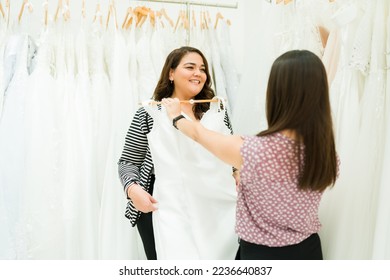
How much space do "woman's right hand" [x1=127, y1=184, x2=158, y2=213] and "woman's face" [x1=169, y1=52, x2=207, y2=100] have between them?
1.31 ft

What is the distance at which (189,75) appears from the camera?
4.39ft

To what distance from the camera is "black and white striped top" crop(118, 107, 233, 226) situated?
131 centimetres

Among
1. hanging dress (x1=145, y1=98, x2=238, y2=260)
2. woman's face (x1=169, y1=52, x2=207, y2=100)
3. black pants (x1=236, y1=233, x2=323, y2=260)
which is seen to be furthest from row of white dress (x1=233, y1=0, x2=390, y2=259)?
woman's face (x1=169, y1=52, x2=207, y2=100)

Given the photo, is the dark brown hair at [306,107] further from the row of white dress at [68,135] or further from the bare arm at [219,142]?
the row of white dress at [68,135]

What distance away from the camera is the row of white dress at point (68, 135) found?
139cm

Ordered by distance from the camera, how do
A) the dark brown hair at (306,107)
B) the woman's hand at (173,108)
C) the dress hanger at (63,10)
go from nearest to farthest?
the dark brown hair at (306,107)
the woman's hand at (173,108)
the dress hanger at (63,10)

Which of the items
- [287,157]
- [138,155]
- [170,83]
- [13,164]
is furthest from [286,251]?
[13,164]

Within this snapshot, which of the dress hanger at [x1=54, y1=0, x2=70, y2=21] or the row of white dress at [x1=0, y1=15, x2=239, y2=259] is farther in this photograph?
the dress hanger at [x1=54, y1=0, x2=70, y2=21]

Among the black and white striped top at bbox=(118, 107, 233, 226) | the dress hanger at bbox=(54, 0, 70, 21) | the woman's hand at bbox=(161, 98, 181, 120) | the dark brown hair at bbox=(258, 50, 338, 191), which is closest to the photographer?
the dark brown hair at bbox=(258, 50, 338, 191)

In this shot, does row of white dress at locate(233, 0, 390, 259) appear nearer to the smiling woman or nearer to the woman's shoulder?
the smiling woman

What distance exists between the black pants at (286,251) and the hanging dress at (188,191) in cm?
20

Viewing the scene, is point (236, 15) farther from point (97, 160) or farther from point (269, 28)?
point (97, 160)

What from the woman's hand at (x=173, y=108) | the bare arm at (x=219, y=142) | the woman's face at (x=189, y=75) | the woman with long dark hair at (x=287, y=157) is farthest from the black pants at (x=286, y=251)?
the woman's face at (x=189, y=75)

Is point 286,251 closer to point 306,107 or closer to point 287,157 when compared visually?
point 287,157
